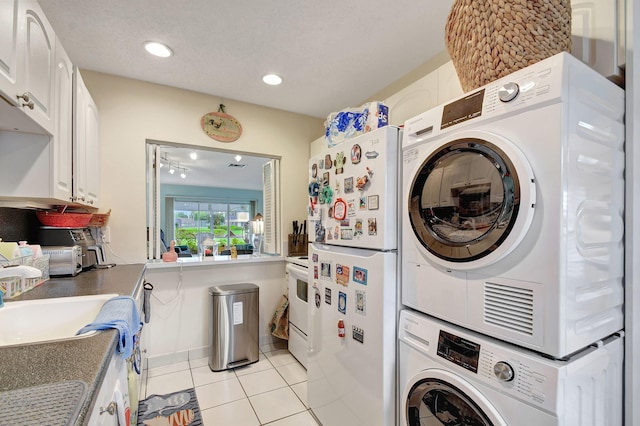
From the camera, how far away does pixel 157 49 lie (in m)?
1.96

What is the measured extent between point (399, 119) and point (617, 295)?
56.3 inches

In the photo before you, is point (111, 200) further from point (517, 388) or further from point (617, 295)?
point (617, 295)

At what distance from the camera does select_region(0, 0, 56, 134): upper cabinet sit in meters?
1.01

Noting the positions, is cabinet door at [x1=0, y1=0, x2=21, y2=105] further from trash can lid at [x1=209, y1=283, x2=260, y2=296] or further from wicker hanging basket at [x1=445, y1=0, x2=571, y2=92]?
trash can lid at [x1=209, y1=283, x2=260, y2=296]

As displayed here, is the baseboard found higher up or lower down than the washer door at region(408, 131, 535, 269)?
lower down

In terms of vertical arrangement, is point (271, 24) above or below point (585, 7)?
above

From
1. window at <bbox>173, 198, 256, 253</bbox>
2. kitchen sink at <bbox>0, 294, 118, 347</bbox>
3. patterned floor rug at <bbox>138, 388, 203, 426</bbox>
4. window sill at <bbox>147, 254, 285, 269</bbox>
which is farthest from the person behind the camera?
window at <bbox>173, 198, 256, 253</bbox>

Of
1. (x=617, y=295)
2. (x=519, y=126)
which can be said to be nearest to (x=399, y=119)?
(x=519, y=126)

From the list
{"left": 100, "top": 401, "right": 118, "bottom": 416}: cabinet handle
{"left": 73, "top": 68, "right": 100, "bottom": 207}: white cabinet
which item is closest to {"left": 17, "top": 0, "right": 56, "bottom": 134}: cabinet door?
{"left": 73, "top": 68, "right": 100, "bottom": 207}: white cabinet

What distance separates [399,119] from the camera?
1.97 meters

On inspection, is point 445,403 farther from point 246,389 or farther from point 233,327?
point 233,327

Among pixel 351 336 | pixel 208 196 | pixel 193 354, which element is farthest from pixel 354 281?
pixel 208 196

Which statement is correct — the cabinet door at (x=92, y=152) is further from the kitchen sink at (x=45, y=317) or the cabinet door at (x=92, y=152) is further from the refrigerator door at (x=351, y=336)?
the refrigerator door at (x=351, y=336)

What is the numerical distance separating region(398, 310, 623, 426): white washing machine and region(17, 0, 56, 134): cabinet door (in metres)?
1.84
